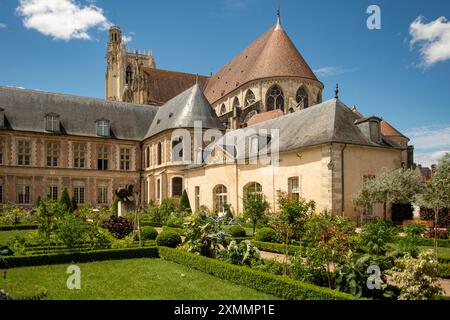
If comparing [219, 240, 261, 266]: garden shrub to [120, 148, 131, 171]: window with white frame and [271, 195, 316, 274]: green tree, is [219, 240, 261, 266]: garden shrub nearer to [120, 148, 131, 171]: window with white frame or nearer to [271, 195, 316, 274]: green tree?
[271, 195, 316, 274]: green tree

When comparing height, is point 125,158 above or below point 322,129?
below

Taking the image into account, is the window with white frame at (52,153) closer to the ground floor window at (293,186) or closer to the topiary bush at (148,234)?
the topiary bush at (148,234)

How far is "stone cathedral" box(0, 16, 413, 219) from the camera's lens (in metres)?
18.8

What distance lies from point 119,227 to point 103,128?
66.3 ft

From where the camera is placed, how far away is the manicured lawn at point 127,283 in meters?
7.22

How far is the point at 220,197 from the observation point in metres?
24.6

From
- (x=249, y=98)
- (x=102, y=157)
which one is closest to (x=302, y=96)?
(x=249, y=98)

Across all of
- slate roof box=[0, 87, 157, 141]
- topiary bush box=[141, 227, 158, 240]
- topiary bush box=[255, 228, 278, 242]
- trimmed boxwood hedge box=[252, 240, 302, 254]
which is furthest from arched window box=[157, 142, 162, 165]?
trimmed boxwood hedge box=[252, 240, 302, 254]

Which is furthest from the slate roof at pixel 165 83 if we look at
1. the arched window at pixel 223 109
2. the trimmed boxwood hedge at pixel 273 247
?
the trimmed boxwood hedge at pixel 273 247

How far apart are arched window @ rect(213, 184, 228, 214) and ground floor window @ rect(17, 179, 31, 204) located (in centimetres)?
1526

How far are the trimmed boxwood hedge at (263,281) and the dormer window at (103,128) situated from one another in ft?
82.0

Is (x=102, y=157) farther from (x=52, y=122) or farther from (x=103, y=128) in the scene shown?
(x=52, y=122)
